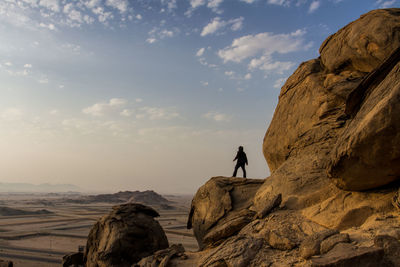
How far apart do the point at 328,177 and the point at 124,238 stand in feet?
17.6

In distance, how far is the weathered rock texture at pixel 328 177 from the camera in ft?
12.4

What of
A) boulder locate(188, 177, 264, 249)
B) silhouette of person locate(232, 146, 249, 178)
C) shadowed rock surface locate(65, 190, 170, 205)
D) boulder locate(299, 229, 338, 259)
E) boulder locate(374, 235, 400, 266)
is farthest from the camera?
shadowed rock surface locate(65, 190, 170, 205)

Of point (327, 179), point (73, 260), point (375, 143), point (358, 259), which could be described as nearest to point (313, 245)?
point (358, 259)

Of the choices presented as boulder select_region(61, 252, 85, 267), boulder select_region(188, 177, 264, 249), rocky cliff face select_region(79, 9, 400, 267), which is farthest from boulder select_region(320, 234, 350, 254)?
boulder select_region(61, 252, 85, 267)

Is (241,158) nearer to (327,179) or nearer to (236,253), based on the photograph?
(327,179)

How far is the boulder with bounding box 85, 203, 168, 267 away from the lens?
7.48 meters

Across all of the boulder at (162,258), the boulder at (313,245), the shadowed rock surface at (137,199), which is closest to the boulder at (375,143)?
the boulder at (313,245)

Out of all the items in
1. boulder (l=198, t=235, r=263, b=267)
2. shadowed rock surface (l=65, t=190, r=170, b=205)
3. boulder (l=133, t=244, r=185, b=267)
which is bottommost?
shadowed rock surface (l=65, t=190, r=170, b=205)

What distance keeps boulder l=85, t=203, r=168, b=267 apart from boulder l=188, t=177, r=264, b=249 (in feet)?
4.00

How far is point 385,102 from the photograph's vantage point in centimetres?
389

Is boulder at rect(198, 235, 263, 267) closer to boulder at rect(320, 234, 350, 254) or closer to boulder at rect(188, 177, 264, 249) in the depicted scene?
boulder at rect(320, 234, 350, 254)

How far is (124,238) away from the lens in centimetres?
761

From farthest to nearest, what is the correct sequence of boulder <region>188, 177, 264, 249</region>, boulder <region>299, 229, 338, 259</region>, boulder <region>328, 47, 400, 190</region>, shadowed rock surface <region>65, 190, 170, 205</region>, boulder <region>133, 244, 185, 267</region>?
shadowed rock surface <region>65, 190, 170, 205</region> < boulder <region>188, 177, 264, 249</region> < boulder <region>133, 244, 185, 267</region> < boulder <region>328, 47, 400, 190</region> < boulder <region>299, 229, 338, 259</region>

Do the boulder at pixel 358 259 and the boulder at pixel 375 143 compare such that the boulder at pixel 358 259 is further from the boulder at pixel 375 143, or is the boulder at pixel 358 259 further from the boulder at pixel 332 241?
the boulder at pixel 375 143
